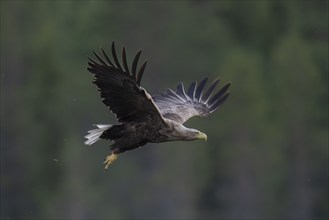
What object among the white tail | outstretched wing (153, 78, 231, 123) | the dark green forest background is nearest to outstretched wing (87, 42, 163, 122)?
the white tail

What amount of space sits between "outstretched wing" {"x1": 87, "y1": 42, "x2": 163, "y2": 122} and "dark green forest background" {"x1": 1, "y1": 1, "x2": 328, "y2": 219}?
1985 cm

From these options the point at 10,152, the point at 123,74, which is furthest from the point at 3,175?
the point at 123,74

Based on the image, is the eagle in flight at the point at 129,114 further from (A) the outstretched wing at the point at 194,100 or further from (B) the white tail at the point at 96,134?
(A) the outstretched wing at the point at 194,100

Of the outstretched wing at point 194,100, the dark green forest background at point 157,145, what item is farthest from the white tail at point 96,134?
the dark green forest background at point 157,145

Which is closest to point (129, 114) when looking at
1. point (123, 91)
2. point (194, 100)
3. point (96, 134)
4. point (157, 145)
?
point (123, 91)

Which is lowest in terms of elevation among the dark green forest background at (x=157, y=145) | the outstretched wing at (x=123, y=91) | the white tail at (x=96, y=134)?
the white tail at (x=96, y=134)

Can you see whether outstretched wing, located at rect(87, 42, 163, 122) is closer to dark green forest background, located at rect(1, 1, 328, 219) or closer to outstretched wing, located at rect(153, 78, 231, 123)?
outstretched wing, located at rect(153, 78, 231, 123)

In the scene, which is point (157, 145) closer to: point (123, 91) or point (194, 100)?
point (194, 100)

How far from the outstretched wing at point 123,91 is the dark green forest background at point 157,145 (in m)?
19.8

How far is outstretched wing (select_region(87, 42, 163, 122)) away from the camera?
13.5 m

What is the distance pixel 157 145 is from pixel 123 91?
23565 millimetres

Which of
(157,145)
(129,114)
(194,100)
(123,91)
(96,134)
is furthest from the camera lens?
(157,145)

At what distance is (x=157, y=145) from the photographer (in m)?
37.3

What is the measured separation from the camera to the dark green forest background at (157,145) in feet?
120
